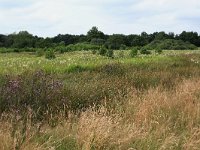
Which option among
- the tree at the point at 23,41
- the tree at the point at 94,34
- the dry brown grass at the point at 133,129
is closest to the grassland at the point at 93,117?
the dry brown grass at the point at 133,129

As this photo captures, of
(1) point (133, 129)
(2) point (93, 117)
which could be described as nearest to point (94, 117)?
(2) point (93, 117)

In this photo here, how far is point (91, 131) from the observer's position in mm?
5988

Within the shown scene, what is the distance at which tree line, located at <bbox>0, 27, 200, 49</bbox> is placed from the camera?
201 ft

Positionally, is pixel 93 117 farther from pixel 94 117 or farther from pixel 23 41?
pixel 23 41

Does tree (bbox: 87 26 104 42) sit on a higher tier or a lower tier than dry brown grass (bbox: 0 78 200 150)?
higher

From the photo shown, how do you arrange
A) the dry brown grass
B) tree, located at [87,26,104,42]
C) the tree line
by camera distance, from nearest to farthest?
Result: the dry brown grass, the tree line, tree, located at [87,26,104,42]

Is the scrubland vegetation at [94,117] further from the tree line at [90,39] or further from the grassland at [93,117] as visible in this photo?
the tree line at [90,39]

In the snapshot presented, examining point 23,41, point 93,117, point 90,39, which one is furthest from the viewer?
point 90,39

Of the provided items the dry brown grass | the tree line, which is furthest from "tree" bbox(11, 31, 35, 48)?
the dry brown grass

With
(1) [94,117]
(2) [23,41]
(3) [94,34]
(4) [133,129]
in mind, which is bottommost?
(4) [133,129]

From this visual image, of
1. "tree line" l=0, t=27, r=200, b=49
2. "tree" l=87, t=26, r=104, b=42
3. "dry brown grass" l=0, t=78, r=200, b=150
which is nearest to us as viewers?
"dry brown grass" l=0, t=78, r=200, b=150

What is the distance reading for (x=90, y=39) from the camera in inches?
2702

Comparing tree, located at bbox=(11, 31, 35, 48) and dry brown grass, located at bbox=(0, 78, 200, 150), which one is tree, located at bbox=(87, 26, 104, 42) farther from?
dry brown grass, located at bbox=(0, 78, 200, 150)

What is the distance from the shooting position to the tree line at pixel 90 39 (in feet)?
201
